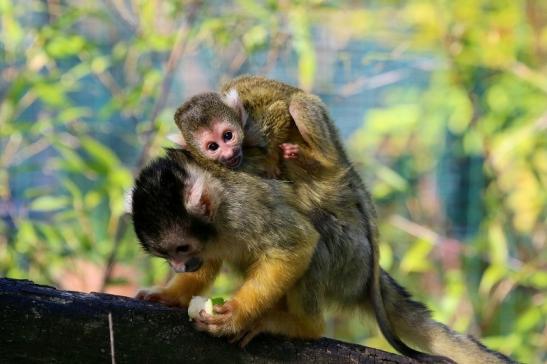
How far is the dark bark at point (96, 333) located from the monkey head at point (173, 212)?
0.23 meters

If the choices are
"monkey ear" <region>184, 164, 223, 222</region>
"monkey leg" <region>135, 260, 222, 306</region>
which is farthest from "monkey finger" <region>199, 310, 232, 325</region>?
"monkey leg" <region>135, 260, 222, 306</region>

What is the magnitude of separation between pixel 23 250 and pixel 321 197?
7.37 feet

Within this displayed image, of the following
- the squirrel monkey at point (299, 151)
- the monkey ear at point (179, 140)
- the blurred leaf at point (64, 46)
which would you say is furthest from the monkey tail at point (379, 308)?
the blurred leaf at point (64, 46)

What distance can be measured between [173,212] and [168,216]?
21mm

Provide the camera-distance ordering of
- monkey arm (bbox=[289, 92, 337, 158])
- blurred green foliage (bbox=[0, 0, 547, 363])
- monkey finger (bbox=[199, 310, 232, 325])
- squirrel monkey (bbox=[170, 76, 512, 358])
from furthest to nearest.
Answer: blurred green foliage (bbox=[0, 0, 547, 363]) → monkey arm (bbox=[289, 92, 337, 158]) → squirrel monkey (bbox=[170, 76, 512, 358]) → monkey finger (bbox=[199, 310, 232, 325])

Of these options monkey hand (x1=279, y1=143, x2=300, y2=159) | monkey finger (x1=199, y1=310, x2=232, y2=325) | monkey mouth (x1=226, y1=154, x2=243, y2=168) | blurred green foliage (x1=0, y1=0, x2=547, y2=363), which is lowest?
blurred green foliage (x1=0, y1=0, x2=547, y2=363)

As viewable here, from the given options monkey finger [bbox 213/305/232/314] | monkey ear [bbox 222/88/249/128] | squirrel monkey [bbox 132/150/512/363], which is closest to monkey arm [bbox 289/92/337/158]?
monkey ear [bbox 222/88/249/128]

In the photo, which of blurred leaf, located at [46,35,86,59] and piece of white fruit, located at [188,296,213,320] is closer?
piece of white fruit, located at [188,296,213,320]

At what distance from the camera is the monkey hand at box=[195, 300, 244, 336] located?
2.37 m

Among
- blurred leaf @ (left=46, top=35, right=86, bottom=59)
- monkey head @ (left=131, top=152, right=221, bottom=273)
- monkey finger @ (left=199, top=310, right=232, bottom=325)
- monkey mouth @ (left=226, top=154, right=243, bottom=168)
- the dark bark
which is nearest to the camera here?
the dark bark

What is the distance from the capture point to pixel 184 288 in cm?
286

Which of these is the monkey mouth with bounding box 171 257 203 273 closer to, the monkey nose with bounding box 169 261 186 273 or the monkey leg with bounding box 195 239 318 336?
the monkey nose with bounding box 169 261 186 273

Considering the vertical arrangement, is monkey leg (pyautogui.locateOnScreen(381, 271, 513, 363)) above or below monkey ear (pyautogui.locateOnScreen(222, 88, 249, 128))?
below

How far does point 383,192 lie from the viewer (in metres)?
5.66
